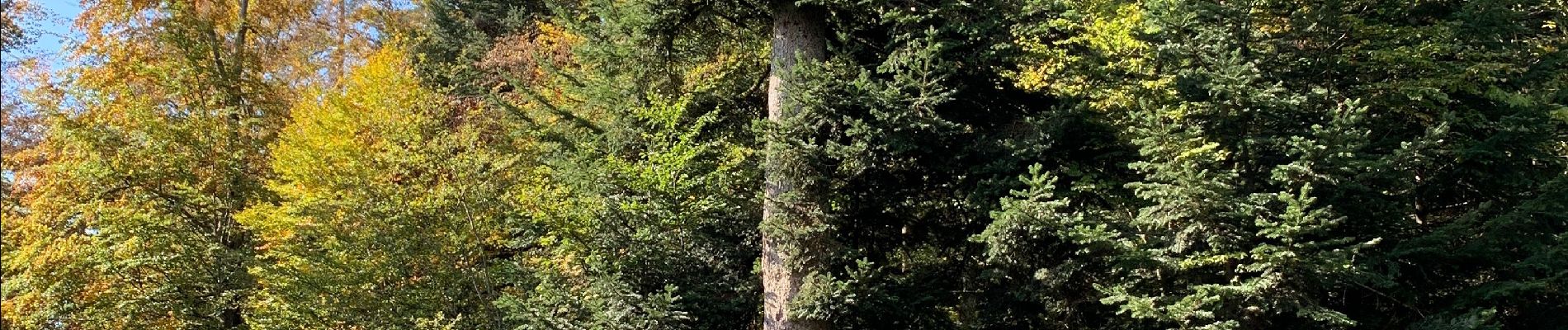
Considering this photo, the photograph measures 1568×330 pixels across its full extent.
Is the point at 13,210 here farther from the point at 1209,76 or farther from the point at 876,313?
the point at 1209,76

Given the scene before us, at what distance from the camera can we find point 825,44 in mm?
9023

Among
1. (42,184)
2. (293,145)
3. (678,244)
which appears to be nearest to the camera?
(678,244)

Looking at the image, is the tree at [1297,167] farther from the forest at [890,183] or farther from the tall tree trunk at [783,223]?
the tall tree trunk at [783,223]

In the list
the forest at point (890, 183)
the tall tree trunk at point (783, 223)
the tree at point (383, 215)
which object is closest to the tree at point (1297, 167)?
the forest at point (890, 183)

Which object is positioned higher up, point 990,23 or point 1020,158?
point 990,23

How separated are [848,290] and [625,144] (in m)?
2.77

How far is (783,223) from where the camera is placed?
27.1ft

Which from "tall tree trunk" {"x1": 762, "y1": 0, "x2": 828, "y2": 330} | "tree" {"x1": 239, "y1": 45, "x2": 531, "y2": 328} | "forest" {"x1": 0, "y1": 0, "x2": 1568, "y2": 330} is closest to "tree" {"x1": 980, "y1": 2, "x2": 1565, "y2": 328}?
"forest" {"x1": 0, "y1": 0, "x2": 1568, "y2": 330}

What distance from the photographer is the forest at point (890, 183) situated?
7578 mm

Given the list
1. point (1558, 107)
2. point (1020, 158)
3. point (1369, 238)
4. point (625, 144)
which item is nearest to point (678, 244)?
point (625, 144)

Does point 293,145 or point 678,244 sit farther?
point 293,145

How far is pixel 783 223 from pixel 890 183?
139 cm

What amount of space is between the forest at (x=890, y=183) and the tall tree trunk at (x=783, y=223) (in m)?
0.03

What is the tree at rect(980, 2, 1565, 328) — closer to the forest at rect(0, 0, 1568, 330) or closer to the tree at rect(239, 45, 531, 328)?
the forest at rect(0, 0, 1568, 330)
